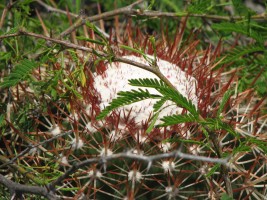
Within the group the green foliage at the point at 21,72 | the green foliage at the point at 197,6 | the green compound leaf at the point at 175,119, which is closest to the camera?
the green compound leaf at the point at 175,119

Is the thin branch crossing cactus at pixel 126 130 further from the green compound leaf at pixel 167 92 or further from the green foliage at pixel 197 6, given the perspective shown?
the green foliage at pixel 197 6

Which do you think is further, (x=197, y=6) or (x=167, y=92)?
(x=197, y=6)

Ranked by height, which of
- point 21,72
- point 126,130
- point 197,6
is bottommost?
point 126,130

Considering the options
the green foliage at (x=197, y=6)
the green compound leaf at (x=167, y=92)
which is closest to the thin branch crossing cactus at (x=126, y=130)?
the green compound leaf at (x=167, y=92)

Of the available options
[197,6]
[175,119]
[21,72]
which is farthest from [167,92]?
[197,6]

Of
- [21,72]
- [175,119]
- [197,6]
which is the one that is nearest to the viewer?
[175,119]

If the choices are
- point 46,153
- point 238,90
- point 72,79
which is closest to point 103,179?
point 46,153

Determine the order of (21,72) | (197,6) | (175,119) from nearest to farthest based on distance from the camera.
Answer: (175,119)
(21,72)
(197,6)

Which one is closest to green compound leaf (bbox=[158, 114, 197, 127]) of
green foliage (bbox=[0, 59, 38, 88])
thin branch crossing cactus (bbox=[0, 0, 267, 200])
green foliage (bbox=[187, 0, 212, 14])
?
thin branch crossing cactus (bbox=[0, 0, 267, 200])

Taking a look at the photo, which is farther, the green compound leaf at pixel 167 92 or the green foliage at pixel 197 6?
the green foliage at pixel 197 6

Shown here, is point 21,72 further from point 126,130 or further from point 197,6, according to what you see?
point 197,6

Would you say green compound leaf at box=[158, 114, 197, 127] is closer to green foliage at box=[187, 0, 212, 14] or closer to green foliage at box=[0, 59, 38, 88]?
green foliage at box=[0, 59, 38, 88]

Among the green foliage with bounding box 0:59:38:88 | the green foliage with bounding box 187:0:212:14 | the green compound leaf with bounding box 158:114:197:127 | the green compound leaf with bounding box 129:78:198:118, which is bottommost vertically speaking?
the green compound leaf with bounding box 158:114:197:127
